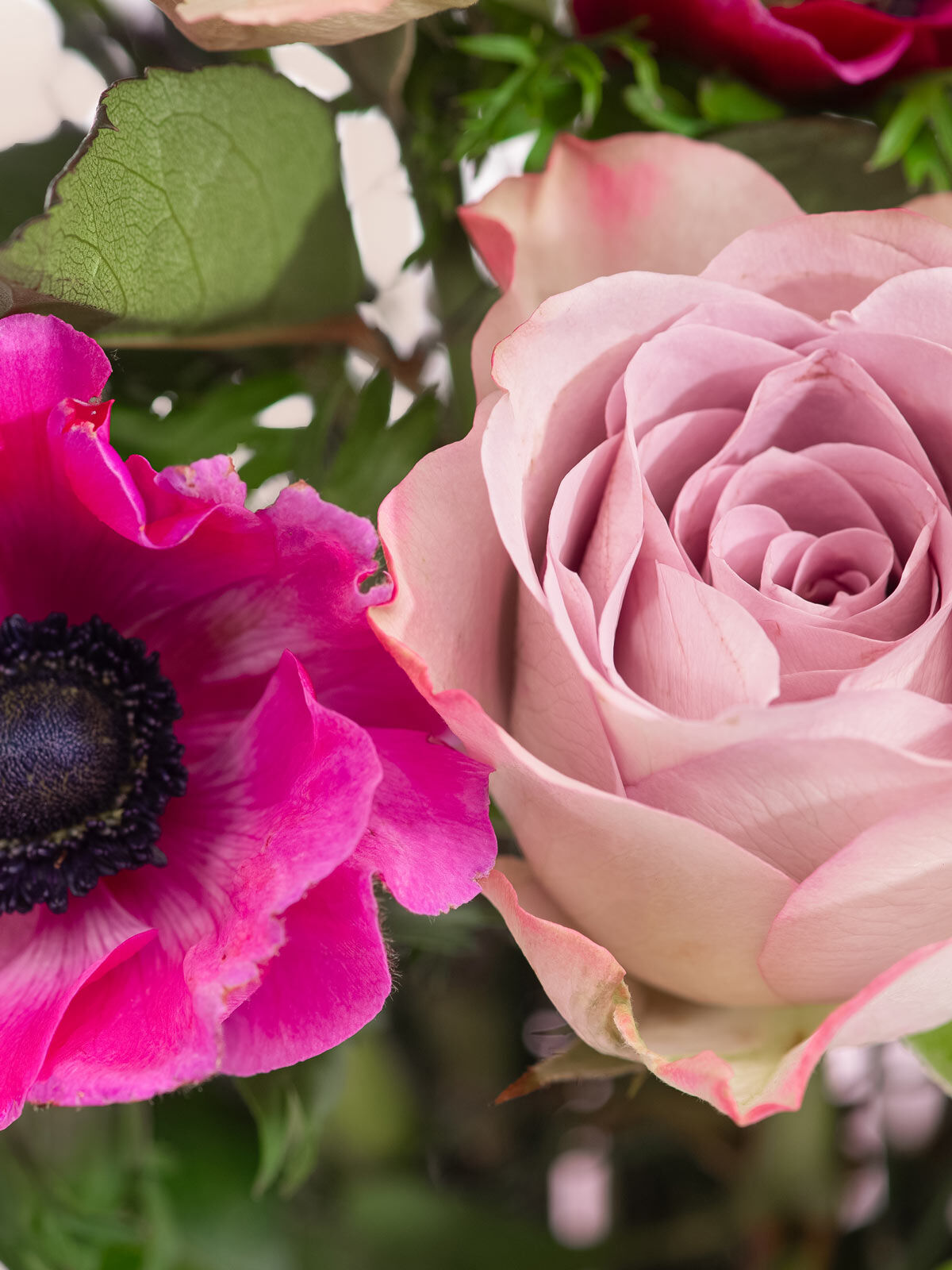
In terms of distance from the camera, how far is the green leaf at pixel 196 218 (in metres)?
0.24

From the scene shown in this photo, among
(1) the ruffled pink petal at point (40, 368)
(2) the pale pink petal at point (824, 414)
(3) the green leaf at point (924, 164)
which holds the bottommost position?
(2) the pale pink petal at point (824, 414)

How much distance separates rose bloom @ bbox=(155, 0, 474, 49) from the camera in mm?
231

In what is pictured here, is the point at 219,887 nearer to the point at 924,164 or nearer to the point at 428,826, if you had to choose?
the point at 428,826

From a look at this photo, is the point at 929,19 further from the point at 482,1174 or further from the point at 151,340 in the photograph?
the point at 482,1174

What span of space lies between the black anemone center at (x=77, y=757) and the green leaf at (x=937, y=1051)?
182mm

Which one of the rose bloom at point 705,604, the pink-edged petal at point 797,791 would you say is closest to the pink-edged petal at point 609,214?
the rose bloom at point 705,604

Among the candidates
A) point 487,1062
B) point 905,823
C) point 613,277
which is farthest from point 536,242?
point 487,1062

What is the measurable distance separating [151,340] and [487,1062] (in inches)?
13.5

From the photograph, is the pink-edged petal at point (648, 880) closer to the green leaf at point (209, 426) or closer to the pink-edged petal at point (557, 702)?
the pink-edged petal at point (557, 702)

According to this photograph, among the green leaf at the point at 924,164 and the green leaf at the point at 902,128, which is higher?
the green leaf at the point at 902,128

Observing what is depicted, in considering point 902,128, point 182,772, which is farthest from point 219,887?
point 902,128

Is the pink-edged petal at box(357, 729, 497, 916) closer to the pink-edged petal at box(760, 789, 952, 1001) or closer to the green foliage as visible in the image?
the pink-edged petal at box(760, 789, 952, 1001)

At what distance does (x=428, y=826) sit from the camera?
238 mm

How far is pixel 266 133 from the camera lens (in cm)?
30
